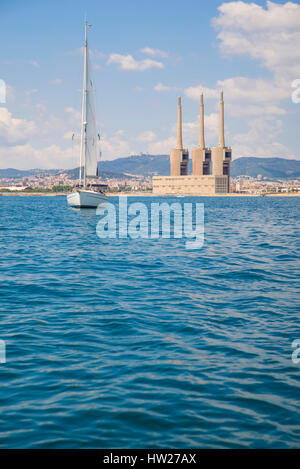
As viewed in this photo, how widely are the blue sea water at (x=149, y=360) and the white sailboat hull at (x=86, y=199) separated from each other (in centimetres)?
4151

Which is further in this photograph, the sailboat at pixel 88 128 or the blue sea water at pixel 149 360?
the sailboat at pixel 88 128

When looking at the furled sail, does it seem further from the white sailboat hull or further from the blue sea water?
the blue sea water

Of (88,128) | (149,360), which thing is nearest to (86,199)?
(88,128)

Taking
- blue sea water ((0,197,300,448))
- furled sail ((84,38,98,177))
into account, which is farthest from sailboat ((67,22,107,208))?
blue sea water ((0,197,300,448))

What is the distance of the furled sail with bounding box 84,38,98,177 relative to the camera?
6328 centimetres

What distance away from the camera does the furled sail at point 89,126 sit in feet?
208

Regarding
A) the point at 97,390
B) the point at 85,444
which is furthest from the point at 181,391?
the point at 85,444

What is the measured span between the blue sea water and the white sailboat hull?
136ft

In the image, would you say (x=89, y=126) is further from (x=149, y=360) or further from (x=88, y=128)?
(x=149, y=360)

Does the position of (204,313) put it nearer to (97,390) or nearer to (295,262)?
(97,390)

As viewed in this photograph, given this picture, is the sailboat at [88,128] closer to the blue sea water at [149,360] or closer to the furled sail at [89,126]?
the furled sail at [89,126]

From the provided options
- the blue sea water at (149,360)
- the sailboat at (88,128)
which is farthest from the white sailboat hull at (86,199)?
the blue sea water at (149,360)
